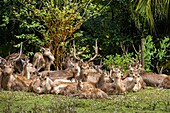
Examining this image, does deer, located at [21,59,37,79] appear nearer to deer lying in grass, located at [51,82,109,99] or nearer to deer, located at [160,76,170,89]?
deer lying in grass, located at [51,82,109,99]

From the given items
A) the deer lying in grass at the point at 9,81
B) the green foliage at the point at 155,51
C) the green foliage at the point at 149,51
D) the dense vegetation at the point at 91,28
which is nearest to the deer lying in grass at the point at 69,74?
the deer lying in grass at the point at 9,81

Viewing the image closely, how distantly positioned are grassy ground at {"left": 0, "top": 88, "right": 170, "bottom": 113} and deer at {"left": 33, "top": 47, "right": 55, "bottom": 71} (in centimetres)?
308

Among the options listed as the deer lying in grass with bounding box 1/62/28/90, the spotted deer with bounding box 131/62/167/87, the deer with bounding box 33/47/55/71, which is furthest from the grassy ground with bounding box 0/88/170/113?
the deer with bounding box 33/47/55/71

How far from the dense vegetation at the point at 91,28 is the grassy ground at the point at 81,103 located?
13.1 ft

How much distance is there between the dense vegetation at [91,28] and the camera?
13.9 meters

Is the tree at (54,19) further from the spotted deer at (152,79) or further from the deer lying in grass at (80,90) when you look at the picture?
the deer lying in grass at (80,90)

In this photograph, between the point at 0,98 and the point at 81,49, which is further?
the point at 81,49

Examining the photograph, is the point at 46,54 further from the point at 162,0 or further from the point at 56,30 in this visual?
the point at 162,0

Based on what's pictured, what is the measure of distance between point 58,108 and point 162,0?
6.54 meters

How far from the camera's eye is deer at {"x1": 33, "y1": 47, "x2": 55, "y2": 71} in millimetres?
13219

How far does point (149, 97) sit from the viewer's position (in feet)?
31.3

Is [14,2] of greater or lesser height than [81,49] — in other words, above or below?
above

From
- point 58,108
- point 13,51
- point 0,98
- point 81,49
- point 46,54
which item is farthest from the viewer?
point 13,51

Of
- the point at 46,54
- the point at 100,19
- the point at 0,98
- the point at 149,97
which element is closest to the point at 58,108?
the point at 0,98
